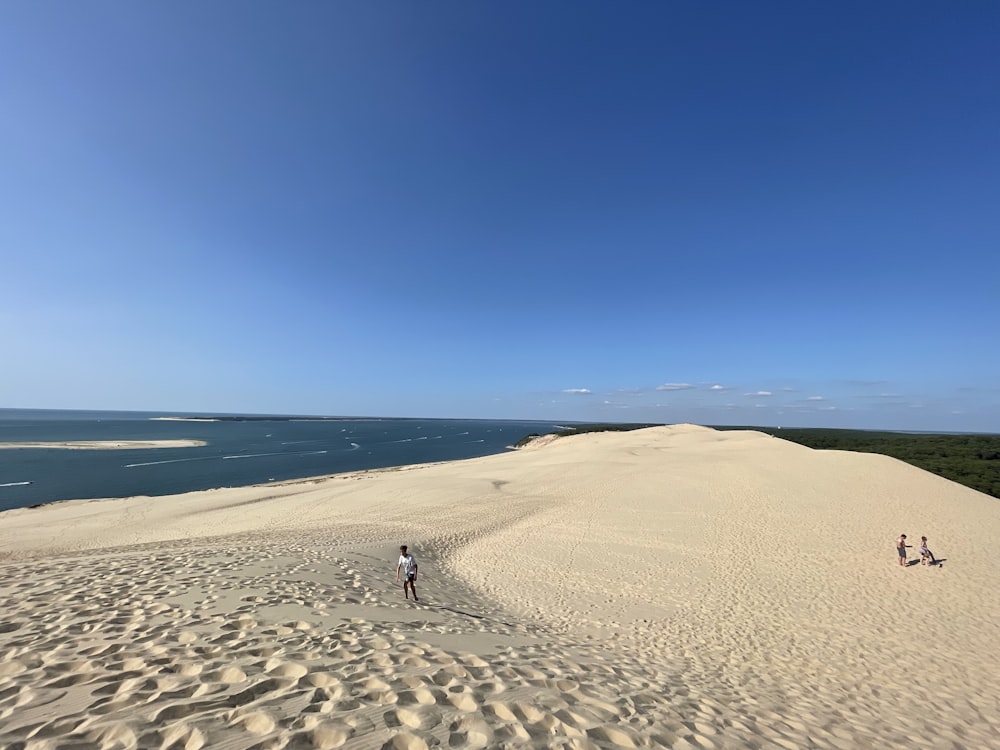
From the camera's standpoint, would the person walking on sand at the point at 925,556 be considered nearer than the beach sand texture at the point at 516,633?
No

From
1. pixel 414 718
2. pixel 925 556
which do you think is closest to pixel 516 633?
pixel 414 718

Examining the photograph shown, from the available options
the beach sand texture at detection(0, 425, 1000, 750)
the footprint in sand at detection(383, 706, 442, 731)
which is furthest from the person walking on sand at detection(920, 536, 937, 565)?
the footprint in sand at detection(383, 706, 442, 731)

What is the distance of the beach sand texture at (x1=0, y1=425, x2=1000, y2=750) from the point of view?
4848mm

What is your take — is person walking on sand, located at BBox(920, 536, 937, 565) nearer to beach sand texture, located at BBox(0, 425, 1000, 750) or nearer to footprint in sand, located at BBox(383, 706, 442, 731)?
beach sand texture, located at BBox(0, 425, 1000, 750)

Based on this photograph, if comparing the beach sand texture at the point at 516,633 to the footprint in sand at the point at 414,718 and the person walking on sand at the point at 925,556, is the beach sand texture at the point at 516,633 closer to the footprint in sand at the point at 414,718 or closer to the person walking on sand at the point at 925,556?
the footprint in sand at the point at 414,718

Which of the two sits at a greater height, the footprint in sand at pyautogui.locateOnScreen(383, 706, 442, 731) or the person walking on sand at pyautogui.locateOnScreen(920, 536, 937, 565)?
the footprint in sand at pyautogui.locateOnScreen(383, 706, 442, 731)

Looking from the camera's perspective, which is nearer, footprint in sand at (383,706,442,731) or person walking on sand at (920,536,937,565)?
footprint in sand at (383,706,442,731)

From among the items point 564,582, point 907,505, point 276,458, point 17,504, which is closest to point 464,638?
point 564,582

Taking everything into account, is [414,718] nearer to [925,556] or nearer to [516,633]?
[516,633]

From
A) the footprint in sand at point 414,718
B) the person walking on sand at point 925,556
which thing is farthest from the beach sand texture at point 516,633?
the person walking on sand at point 925,556

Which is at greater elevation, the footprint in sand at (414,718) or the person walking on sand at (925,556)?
the footprint in sand at (414,718)

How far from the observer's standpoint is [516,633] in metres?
9.61

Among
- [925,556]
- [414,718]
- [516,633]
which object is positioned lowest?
[925,556]

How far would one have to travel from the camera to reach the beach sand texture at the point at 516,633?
15.9 ft
